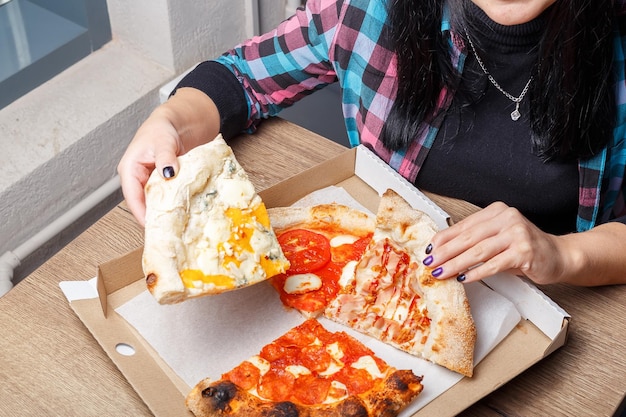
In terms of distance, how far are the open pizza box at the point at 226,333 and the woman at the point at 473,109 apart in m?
0.07

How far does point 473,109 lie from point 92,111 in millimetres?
1155

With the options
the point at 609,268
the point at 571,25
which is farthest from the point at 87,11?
the point at 609,268

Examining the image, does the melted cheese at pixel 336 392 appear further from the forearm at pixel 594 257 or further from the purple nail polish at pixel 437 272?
the forearm at pixel 594 257

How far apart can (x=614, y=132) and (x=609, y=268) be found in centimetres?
26

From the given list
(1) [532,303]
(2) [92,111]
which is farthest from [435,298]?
(2) [92,111]

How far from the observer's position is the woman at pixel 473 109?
112cm

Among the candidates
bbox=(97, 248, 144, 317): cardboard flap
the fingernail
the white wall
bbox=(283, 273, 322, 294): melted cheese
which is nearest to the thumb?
the fingernail

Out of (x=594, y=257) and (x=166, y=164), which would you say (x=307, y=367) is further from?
(x=594, y=257)

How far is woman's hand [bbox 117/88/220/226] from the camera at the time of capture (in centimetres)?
113

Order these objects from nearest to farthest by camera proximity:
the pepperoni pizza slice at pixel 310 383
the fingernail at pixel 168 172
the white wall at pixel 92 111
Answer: the pepperoni pizza slice at pixel 310 383, the fingernail at pixel 168 172, the white wall at pixel 92 111

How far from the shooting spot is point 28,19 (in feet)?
6.87

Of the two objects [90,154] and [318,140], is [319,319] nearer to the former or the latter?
[318,140]

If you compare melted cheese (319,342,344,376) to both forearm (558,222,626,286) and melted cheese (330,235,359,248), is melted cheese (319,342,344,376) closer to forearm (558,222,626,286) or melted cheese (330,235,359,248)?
melted cheese (330,235,359,248)

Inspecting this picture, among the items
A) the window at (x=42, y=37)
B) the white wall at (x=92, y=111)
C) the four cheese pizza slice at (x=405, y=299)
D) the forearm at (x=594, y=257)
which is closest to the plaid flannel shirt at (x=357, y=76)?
the forearm at (x=594, y=257)
